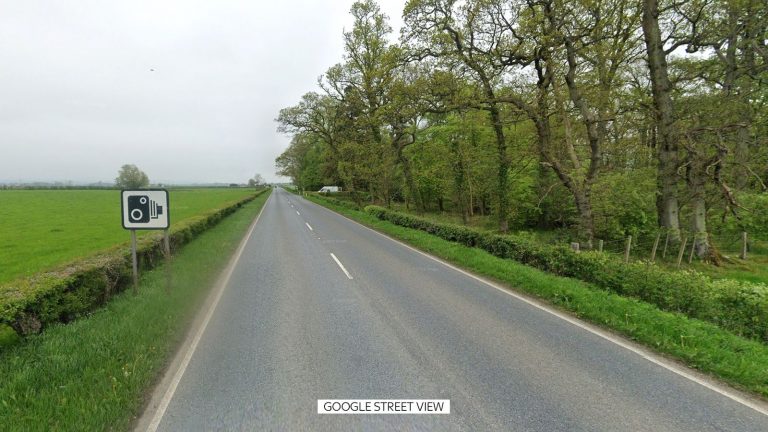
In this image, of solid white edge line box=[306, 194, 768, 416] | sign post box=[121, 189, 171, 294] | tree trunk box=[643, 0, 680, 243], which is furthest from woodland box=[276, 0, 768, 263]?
sign post box=[121, 189, 171, 294]

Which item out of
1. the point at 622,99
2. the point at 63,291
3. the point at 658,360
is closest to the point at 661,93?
the point at 622,99

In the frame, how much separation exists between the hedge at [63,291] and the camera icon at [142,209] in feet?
3.40

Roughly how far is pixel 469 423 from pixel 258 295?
16.8 ft

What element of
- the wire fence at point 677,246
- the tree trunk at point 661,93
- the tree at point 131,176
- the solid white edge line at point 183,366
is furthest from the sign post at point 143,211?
the tree at point 131,176

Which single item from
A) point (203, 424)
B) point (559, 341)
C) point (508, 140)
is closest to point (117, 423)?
point (203, 424)

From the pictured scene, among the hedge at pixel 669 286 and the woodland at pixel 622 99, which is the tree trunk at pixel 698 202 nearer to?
the woodland at pixel 622 99

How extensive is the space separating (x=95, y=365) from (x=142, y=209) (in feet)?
11.5

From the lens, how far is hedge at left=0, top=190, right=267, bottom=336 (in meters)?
4.30

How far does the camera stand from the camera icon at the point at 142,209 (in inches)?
251

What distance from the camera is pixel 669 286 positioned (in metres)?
6.11

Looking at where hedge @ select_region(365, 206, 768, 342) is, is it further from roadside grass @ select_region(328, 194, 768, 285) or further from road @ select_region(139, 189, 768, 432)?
road @ select_region(139, 189, 768, 432)

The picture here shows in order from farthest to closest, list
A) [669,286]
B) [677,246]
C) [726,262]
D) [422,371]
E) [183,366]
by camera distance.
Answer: [726,262] → [677,246] → [669,286] → [183,366] → [422,371]

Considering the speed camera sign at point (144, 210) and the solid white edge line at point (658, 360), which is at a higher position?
the speed camera sign at point (144, 210)

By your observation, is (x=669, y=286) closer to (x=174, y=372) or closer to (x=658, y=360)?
(x=658, y=360)
